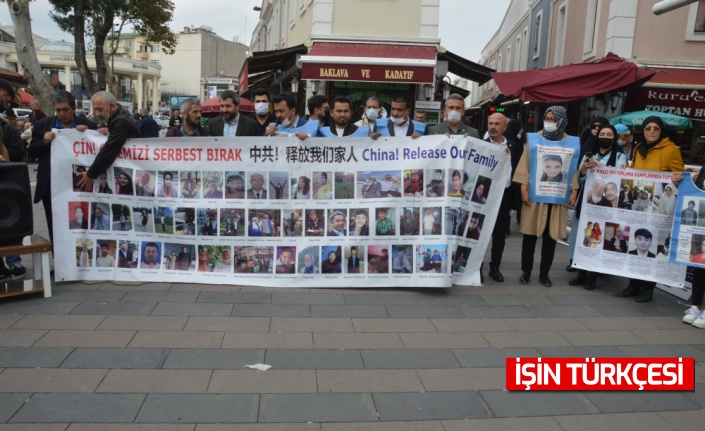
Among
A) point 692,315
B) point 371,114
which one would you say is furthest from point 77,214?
point 692,315

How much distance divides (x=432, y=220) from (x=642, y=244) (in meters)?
2.16

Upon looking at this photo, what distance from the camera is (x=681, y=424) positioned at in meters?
3.35

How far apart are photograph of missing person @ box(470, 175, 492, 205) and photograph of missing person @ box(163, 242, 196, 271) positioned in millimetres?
2829

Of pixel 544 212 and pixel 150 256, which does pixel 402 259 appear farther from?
pixel 150 256

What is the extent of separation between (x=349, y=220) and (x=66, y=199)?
273 centimetres

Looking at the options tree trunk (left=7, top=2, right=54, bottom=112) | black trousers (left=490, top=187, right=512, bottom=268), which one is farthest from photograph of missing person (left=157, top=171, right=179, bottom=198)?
tree trunk (left=7, top=2, right=54, bottom=112)

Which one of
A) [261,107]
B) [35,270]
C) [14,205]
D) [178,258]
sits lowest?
[35,270]

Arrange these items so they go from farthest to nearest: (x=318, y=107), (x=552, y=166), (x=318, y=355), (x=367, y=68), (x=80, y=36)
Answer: (x=80, y=36) < (x=367, y=68) < (x=318, y=107) < (x=552, y=166) < (x=318, y=355)

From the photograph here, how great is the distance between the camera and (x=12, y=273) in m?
5.90

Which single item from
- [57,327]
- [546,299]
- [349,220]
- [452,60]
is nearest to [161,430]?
[57,327]

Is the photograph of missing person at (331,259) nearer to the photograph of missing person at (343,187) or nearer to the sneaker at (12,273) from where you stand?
the photograph of missing person at (343,187)

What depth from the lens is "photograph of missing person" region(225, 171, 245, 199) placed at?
5602 millimetres

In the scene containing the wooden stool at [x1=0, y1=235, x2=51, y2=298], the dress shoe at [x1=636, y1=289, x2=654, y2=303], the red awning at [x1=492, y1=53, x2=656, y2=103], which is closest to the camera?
the wooden stool at [x1=0, y1=235, x2=51, y2=298]

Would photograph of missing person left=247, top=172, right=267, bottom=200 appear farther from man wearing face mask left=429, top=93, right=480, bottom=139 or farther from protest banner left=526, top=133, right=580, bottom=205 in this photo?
protest banner left=526, top=133, right=580, bottom=205
